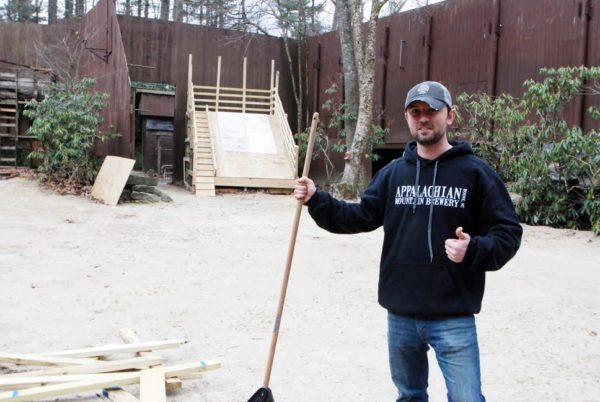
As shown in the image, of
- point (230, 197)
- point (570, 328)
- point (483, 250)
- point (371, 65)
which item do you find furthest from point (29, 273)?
point (371, 65)

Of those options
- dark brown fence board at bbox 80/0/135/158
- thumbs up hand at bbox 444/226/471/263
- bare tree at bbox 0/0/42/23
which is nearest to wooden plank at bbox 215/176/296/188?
dark brown fence board at bbox 80/0/135/158

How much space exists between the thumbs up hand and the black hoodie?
0.11ft

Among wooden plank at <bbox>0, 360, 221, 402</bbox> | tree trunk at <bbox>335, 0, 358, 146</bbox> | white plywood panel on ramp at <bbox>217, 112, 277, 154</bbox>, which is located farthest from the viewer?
white plywood panel on ramp at <bbox>217, 112, 277, 154</bbox>

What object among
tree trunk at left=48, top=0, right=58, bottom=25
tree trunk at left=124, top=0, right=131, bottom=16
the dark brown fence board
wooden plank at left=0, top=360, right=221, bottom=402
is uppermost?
tree trunk at left=124, top=0, right=131, bottom=16

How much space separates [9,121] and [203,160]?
5.78 meters

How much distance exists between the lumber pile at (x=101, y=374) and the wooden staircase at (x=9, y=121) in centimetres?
1408

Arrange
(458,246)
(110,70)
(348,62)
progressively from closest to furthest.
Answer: (458,246) < (348,62) < (110,70)

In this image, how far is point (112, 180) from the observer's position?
1305cm

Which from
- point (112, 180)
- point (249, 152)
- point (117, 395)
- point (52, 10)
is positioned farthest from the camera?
point (52, 10)

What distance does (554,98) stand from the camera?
10.6 metres

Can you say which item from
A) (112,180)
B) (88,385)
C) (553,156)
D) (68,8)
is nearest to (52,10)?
(68,8)

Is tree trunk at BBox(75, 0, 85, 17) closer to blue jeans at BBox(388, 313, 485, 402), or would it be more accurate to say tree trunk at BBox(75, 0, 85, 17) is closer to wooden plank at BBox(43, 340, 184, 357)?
wooden plank at BBox(43, 340, 184, 357)

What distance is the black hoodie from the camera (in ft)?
7.84

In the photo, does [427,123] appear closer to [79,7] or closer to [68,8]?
[68,8]
